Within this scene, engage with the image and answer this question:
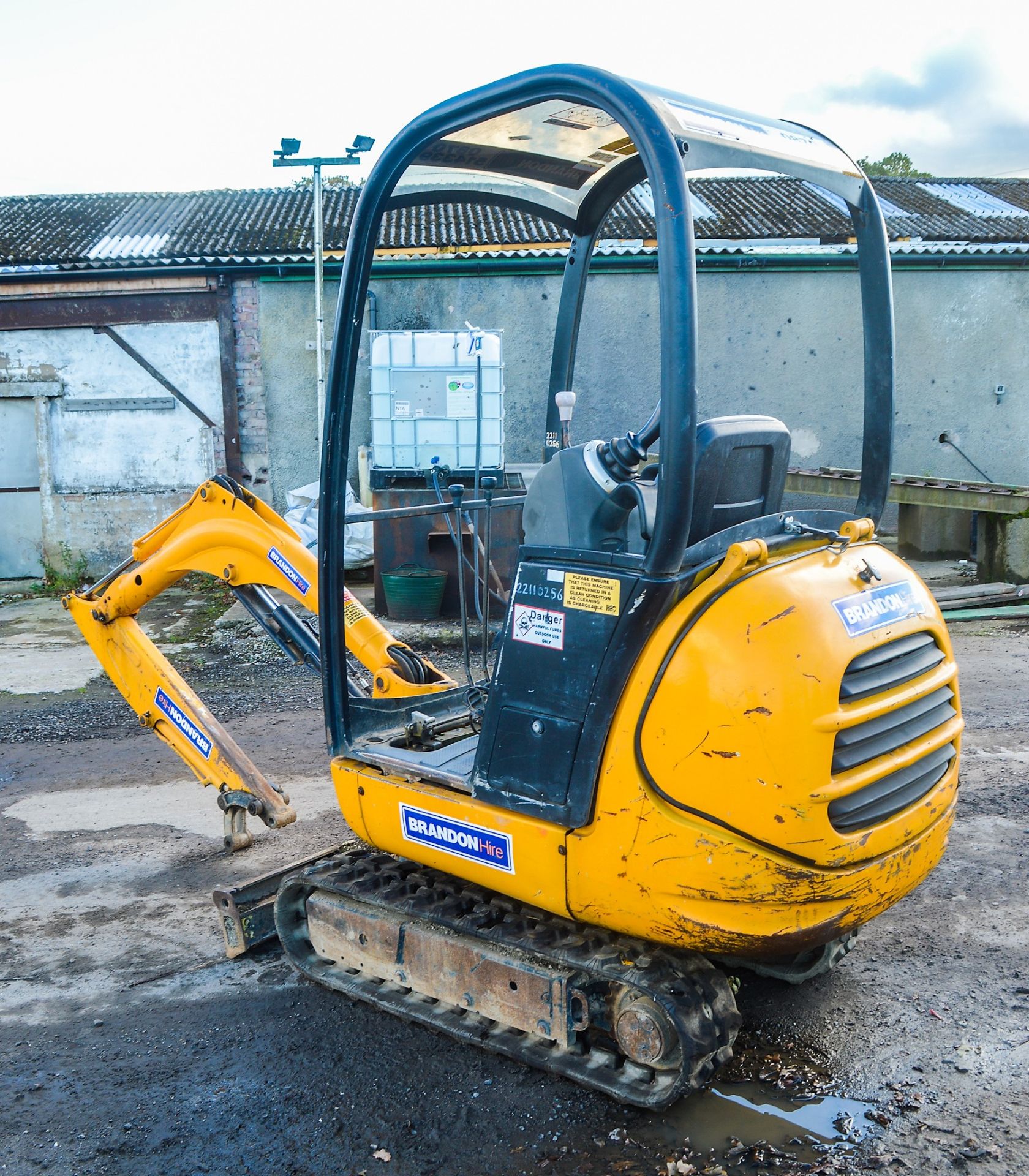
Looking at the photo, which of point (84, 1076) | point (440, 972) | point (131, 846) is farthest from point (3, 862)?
point (440, 972)

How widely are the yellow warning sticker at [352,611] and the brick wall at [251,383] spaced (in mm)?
8350

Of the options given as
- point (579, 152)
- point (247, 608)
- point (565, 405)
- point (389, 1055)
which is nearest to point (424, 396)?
point (247, 608)

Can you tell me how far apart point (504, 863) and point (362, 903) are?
71 centimetres

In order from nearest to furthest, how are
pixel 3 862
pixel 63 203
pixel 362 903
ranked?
pixel 362 903, pixel 3 862, pixel 63 203

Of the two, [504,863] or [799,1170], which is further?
[504,863]

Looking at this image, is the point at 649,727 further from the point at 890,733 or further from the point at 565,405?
the point at 565,405

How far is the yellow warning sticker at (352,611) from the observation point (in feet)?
12.3

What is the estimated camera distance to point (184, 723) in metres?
4.01

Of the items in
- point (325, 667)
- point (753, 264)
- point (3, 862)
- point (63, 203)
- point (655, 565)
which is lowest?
point (3, 862)

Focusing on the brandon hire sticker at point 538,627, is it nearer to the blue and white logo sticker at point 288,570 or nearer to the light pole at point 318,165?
the blue and white logo sticker at point 288,570

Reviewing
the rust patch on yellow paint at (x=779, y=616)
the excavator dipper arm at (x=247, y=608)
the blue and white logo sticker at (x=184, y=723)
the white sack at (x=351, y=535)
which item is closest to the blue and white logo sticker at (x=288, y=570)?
the excavator dipper arm at (x=247, y=608)

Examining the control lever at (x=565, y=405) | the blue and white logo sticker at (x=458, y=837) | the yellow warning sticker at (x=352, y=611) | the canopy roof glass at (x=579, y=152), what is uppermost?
the canopy roof glass at (x=579, y=152)

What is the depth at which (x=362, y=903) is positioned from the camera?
3230 mm

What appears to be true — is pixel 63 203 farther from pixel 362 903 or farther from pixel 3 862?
pixel 362 903
